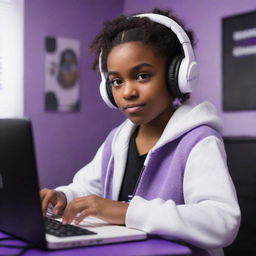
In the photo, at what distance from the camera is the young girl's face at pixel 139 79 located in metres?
1.18

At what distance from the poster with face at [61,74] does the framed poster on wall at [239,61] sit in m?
1.00

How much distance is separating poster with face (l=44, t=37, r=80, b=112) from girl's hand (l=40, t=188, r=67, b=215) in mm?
1725

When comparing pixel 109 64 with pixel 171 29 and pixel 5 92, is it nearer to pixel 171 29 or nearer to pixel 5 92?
pixel 171 29

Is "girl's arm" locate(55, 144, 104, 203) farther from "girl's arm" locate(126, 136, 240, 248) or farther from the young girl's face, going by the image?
"girl's arm" locate(126, 136, 240, 248)

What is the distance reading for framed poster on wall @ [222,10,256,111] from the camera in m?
2.36

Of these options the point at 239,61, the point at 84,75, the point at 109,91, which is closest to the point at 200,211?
the point at 109,91

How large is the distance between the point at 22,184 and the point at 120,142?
0.62 m

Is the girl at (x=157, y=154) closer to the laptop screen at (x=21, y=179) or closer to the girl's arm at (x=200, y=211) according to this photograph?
the girl's arm at (x=200, y=211)

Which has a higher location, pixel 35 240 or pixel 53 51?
pixel 53 51

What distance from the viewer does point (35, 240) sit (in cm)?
81

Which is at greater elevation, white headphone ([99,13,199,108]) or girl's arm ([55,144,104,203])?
white headphone ([99,13,199,108])

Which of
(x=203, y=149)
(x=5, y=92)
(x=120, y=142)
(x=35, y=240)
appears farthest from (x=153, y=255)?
(x=5, y=92)

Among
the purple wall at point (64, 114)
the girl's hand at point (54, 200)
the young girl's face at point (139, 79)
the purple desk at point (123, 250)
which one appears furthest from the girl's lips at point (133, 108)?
the purple wall at point (64, 114)

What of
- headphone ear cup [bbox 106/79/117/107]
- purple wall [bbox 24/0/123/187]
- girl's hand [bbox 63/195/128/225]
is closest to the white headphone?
headphone ear cup [bbox 106/79/117/107]
